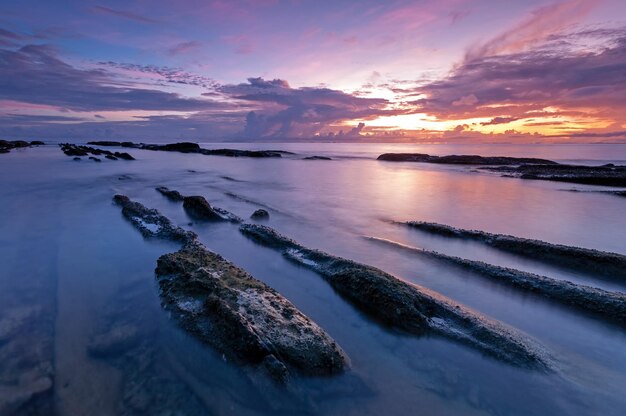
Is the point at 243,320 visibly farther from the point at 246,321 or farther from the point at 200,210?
the point at 200,210

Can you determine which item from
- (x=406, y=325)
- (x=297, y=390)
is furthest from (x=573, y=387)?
(x=297, y=390)

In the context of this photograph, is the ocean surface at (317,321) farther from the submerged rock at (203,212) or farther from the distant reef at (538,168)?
the distant reef at (538,168)

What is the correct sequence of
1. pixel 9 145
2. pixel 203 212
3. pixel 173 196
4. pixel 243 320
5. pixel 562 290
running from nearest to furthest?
pixel 243 320
pixel 562 290
pixel 203 212
pixel 173 196
pixel 9 145

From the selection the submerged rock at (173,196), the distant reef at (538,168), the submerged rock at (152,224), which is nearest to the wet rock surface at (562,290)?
the submerged rock at (152,224)

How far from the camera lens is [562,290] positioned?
6.32 meters

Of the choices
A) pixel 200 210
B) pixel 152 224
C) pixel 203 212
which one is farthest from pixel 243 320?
pixel 200 210

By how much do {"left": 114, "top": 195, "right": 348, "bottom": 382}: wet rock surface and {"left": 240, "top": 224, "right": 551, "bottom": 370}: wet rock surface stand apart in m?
1.33

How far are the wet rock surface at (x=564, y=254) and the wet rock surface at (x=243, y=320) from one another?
21.4ft

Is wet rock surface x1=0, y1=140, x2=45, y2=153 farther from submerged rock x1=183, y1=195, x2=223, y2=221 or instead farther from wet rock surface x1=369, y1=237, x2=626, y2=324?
wet rock surface x1=369, y1=237, x2=626, y2=324

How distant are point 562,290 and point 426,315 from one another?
288cm

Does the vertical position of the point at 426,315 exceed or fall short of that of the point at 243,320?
it falls short

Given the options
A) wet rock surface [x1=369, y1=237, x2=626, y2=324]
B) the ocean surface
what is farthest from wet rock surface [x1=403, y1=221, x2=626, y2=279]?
wet rock surface [x1=369, y1=237, x2=626, y2=324]

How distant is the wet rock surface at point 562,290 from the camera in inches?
225

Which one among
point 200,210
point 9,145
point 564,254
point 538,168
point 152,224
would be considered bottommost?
point 9,145
